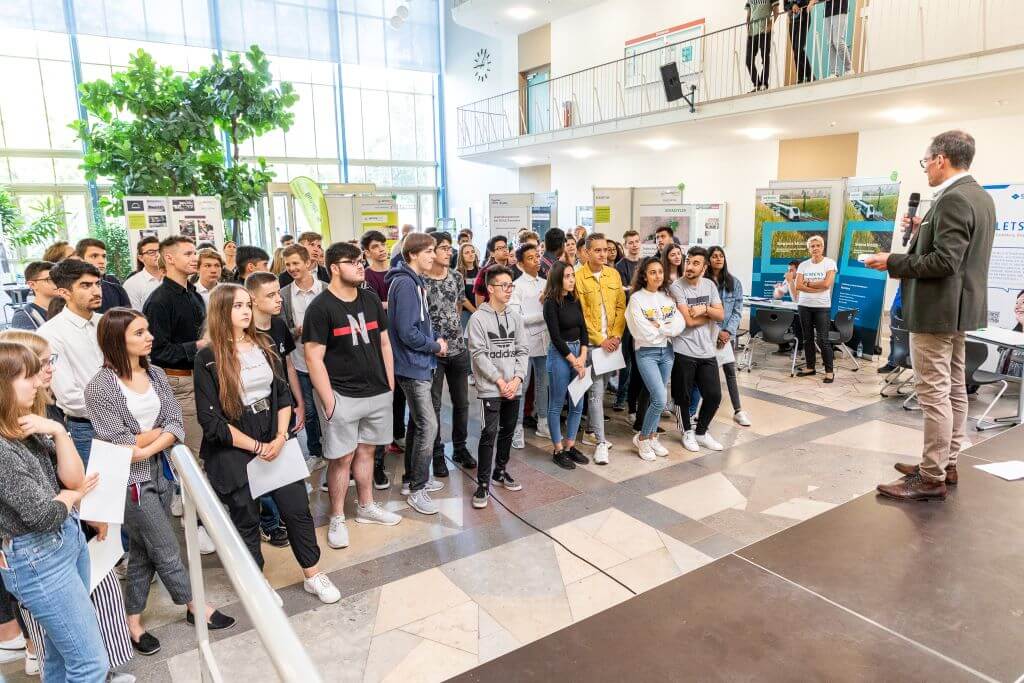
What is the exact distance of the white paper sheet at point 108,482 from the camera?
220 centimetres

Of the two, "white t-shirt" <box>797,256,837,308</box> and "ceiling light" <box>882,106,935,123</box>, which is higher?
"ceiling light" <box>882,106,935,123</box>

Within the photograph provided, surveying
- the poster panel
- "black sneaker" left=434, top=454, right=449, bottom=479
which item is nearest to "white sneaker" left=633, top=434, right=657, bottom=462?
"black sneaker" left=434, top=454, right=449, bottom=479

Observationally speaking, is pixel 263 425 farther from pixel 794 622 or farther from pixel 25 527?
pixel 794 622

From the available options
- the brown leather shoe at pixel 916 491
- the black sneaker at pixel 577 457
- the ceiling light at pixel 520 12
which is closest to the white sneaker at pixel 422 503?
the black sneaker at pixel 577 457

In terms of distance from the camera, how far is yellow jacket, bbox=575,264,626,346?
15.5 feet

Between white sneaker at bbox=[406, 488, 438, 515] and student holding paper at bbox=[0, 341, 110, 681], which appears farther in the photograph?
white sneaker at bbox=[406, 488, 438, 515]

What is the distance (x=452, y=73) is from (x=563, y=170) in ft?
18.6

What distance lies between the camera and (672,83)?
9984mm

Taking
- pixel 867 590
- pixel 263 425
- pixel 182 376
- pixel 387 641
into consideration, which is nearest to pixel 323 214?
pixel 182 376

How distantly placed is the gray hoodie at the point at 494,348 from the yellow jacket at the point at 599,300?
0.84 m

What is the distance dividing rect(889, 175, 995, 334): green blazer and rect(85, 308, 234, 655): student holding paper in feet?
11.0

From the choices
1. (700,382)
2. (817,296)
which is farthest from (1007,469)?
(817,296)

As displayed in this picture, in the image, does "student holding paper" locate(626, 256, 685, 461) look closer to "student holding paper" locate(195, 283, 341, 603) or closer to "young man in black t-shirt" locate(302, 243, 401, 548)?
"young man in black t-shirt" locate(302, 243, 401, 548)

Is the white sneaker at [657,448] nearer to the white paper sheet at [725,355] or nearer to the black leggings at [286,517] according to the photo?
the white paper sheet at [725,355]
